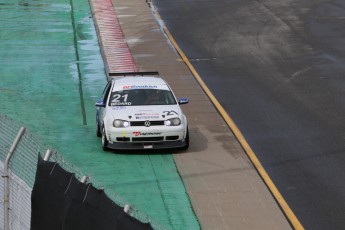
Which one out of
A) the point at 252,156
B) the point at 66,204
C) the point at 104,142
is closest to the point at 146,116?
the point at 104,142

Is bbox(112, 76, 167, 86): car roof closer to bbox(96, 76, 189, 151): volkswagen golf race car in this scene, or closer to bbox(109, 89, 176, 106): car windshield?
bbox(109, 89, 176, 106): car windshield

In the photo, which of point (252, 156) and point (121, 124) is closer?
point (121, 124)

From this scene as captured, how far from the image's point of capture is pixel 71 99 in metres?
22.9

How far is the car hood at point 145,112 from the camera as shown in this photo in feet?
58.3

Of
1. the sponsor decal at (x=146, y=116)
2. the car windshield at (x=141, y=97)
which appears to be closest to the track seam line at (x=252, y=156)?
the car windshield at (x=141, y=97)

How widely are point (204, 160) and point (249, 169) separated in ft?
3.50

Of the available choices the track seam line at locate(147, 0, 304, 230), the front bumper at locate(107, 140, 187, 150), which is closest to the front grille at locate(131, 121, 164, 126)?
the front bumper at locate(107, 140, 187, 150)

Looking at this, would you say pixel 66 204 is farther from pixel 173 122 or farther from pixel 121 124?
pixel 173 122

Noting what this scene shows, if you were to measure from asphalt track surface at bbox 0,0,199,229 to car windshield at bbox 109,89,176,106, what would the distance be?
41.0 inches

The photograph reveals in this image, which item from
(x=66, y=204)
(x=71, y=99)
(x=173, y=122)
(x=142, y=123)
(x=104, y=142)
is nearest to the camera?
(x=66, y=204)

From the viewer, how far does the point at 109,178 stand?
16.2 m

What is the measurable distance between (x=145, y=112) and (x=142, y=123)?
353mm

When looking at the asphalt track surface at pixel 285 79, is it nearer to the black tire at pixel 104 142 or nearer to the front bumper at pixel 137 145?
the front bumper at pixel 137 145

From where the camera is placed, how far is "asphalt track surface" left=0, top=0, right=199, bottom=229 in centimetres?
1531
